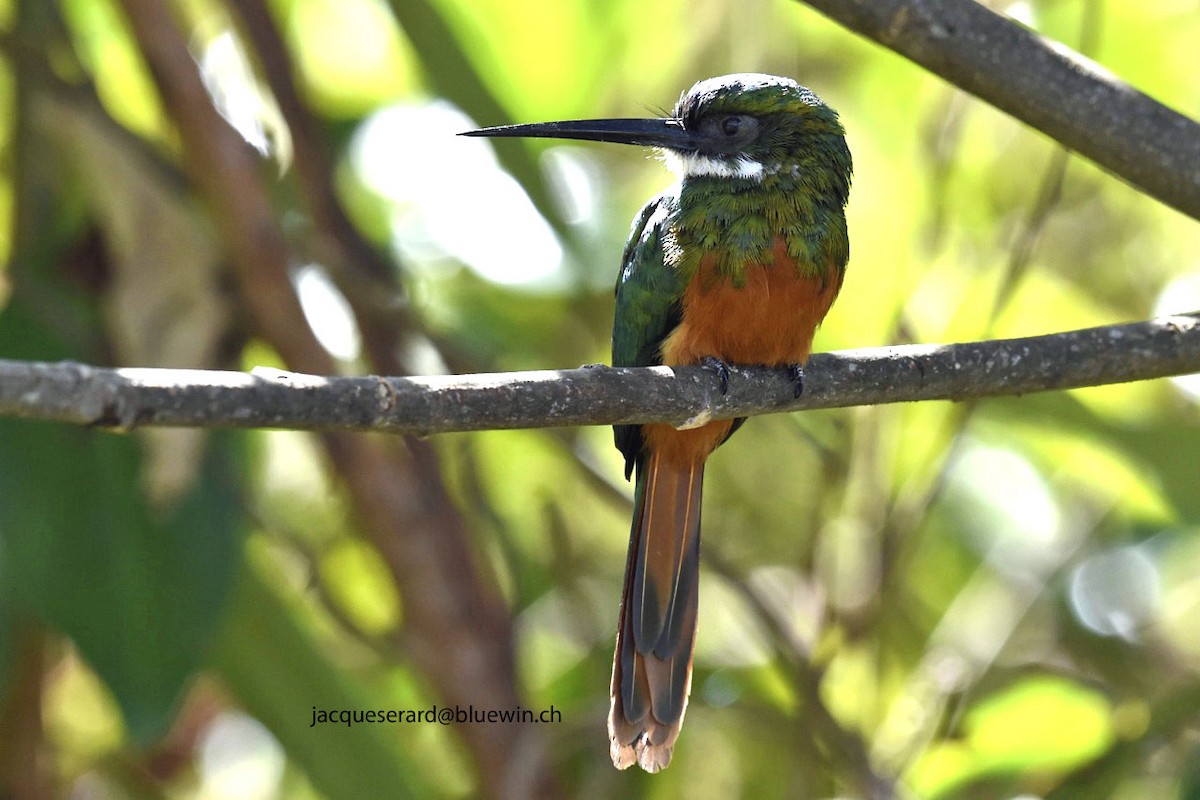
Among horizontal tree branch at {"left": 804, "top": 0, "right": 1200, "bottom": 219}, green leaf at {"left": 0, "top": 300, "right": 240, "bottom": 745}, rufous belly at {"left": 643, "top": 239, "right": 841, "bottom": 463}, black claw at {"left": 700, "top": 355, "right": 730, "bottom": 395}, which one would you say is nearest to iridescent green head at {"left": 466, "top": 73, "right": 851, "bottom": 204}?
rufous belly at {"left": 643, "top": 239, "right": 841, "bottom": 463}

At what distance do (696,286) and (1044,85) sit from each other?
0.65 meters

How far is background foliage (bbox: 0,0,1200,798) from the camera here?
7.58 feet

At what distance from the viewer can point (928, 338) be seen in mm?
2631

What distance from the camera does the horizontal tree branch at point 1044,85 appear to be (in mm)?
1557

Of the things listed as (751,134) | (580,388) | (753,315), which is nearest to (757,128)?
(751,134)

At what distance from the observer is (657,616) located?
2.11 meters

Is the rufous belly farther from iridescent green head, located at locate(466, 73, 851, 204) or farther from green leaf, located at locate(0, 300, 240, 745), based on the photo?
green leaf, located at locate(0, 300, 240, 745)

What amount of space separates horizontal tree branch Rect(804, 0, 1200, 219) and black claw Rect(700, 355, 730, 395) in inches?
17.1

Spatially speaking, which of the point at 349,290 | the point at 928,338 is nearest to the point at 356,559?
the point at 349,290

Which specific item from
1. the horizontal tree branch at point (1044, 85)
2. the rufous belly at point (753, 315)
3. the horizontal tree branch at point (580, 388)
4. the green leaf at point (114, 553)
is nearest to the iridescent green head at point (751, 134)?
the rufous belly at point (753, 315)

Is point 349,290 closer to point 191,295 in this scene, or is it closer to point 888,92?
point 191,295

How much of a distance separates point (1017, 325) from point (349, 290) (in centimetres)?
132

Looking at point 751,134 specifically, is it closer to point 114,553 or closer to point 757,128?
point 757,128

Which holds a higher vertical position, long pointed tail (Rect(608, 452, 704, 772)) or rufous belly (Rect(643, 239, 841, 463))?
rufous belly (Rect(643, 239, 841, 463))
